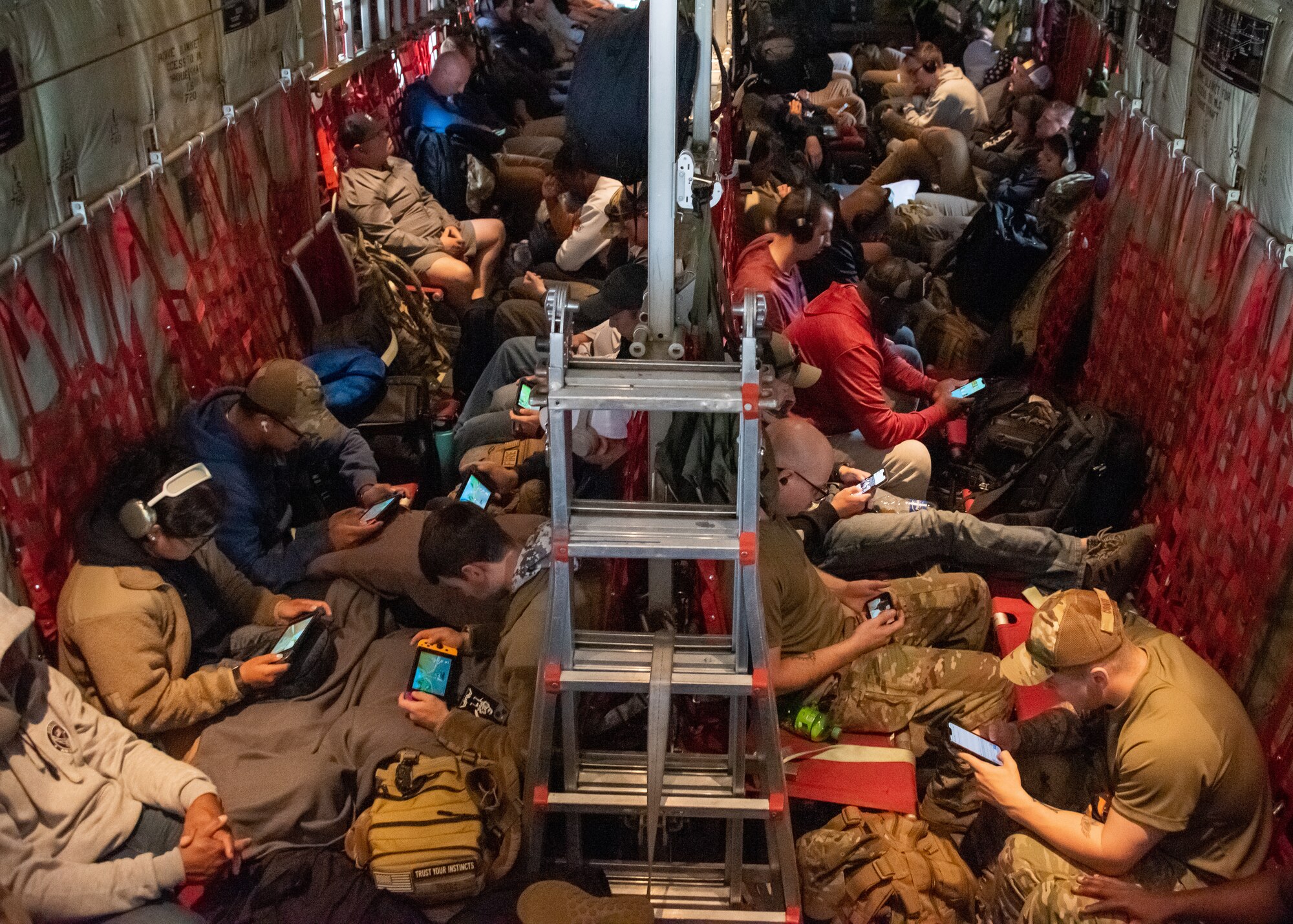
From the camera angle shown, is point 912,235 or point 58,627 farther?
point 912,235

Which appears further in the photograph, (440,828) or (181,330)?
(181,330)

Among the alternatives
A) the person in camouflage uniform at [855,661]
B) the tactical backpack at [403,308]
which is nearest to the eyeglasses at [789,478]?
the person in camouflage uniform at [855,661]

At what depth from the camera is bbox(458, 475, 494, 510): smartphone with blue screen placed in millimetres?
3332

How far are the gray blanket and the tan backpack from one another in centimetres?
96

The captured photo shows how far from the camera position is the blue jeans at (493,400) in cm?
394

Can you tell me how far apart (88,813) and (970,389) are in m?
3.33

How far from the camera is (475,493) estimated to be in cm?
334

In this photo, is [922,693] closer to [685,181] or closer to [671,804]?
[671,804]

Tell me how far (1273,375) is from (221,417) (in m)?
3.03

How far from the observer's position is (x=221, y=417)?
11.3ft

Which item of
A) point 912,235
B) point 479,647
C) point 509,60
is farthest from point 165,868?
point 509,60

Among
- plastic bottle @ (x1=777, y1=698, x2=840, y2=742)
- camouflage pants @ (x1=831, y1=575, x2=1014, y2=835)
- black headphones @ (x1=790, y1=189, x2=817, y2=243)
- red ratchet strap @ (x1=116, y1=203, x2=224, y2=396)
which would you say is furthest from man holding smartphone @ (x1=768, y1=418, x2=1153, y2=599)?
red ratchet strap @ (x1=116, y1=203, x2=224, y2=396)

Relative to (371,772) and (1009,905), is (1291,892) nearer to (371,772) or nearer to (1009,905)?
(1009,905)

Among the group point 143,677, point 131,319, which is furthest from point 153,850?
point 131,319
